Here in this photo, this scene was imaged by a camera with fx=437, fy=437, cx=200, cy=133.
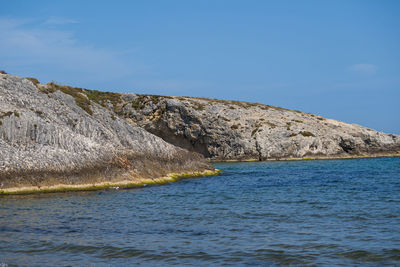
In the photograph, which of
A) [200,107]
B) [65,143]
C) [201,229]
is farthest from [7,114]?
[200,107]

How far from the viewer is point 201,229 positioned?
19922mm

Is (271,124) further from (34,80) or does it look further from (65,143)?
(65,143)

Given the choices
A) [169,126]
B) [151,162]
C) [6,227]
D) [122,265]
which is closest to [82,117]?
[151,162]

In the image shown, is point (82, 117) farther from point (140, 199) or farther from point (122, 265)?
point (122, 265)

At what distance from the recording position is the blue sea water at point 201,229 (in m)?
14.9

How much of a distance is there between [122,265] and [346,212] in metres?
14.4

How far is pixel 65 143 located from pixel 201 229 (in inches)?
833

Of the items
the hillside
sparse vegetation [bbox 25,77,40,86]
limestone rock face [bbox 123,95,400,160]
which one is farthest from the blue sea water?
the hillside

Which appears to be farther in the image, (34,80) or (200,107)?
(200,107)

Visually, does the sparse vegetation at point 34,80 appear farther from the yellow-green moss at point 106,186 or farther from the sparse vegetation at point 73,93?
the yellow-green moss at point 106,186

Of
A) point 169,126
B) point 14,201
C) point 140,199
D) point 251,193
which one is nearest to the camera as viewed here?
point 14,201

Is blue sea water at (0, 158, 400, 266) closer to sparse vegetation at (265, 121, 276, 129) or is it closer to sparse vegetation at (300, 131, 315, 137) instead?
sparse vegetation at (300, 131, 315, 137)

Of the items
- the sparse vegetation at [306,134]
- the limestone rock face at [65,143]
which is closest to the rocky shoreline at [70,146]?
the limestone rock face at [65,143]

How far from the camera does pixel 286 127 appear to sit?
104m
